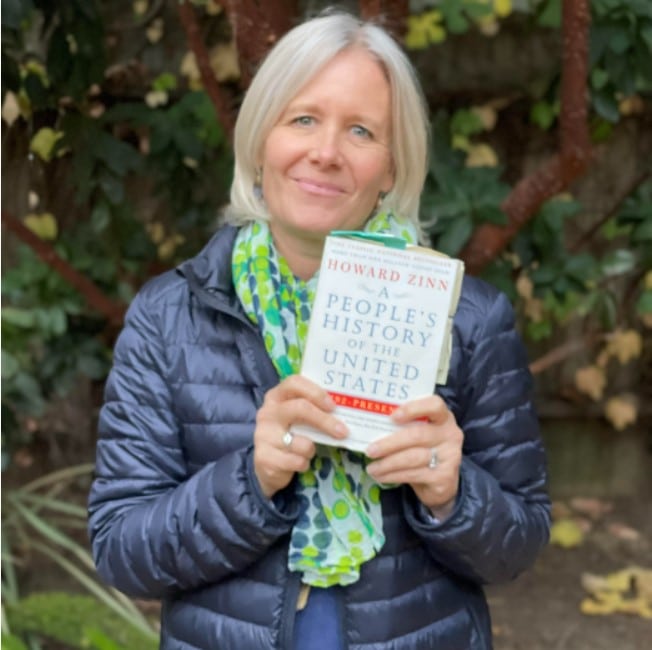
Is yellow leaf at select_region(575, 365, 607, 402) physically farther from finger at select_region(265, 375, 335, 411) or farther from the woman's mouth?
finger at select_region(265, 375, 335, 411)

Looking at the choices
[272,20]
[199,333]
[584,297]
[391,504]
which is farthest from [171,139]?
[391,504]

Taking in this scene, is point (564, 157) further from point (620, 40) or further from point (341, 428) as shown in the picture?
point (341, 428)

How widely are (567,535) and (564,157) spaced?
175 cm

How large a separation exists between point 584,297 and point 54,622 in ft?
6.15

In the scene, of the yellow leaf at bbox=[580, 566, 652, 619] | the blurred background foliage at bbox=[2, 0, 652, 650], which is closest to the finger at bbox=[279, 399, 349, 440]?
the blurred background foliage at bbox=[2, 0, 652, 650]

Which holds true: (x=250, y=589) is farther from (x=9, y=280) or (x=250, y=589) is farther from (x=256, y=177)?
(x=9, y=280)

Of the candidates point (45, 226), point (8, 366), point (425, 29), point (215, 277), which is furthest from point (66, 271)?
point (215, 277)

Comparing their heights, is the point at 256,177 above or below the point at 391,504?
above

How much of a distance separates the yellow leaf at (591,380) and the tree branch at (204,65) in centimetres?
174

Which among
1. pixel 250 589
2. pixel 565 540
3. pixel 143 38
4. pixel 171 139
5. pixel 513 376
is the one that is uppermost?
pixel 143 38

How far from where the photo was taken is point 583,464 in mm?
4164

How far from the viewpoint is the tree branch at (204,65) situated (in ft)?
8.84

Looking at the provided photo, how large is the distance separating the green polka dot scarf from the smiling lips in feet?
0.48

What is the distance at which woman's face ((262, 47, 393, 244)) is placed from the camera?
5.08 ft
